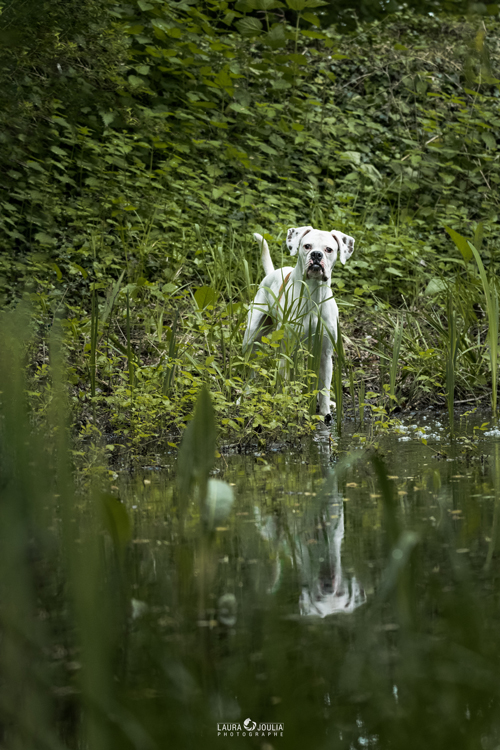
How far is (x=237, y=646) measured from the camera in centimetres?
105

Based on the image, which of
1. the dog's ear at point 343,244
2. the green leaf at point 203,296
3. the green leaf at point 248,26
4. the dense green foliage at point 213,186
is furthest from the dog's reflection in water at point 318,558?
the green leaf at point 248,26

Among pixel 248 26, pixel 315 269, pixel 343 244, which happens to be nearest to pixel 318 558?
pixel 315 269

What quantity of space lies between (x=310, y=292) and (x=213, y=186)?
3.49 meters

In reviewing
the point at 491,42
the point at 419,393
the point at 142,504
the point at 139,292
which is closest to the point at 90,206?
the point at 139,292

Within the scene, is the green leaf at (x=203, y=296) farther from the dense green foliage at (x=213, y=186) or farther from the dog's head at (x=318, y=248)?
the dog's head at (x=318, y=248)

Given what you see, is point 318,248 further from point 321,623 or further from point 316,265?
point 321,623

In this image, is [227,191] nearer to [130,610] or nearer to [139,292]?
[139,292]

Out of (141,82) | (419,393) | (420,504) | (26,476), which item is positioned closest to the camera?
(26,476)

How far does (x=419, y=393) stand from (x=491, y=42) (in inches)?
341

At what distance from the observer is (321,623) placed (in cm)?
112

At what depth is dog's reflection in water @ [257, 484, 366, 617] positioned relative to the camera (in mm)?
1206

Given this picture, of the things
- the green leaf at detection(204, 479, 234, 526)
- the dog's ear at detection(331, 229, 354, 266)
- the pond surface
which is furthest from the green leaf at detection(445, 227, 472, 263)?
the green leaf at detection(204, 479, 234, 526)

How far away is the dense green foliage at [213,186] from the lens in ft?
12.9

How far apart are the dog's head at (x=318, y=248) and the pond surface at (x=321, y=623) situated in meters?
2.42
